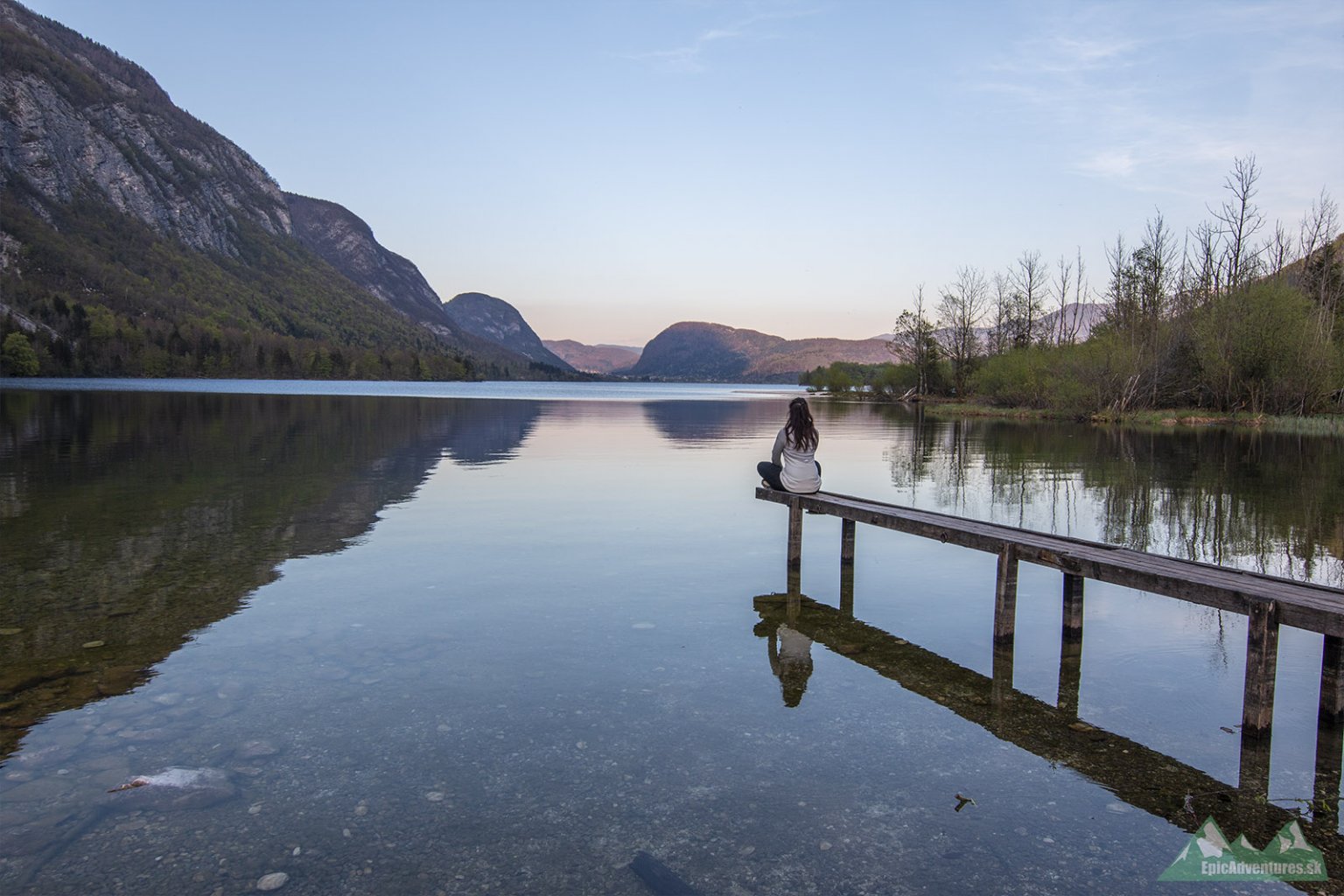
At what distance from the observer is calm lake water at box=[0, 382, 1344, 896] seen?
525 centimetres

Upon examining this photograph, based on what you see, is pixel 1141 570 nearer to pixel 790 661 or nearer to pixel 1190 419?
pixel 790 661

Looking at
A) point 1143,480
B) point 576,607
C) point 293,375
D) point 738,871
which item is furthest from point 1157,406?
point 293,375

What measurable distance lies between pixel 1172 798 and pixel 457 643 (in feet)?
22.9

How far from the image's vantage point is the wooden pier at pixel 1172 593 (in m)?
7.01

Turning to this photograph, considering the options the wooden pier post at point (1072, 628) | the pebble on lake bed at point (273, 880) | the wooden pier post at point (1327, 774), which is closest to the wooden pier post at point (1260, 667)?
the wooden pier post at point (1327, 774)

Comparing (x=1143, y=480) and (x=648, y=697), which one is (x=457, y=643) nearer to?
(x=648, y=697)

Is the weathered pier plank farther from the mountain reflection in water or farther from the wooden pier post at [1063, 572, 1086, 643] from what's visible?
Answer: the mountain reflection in water

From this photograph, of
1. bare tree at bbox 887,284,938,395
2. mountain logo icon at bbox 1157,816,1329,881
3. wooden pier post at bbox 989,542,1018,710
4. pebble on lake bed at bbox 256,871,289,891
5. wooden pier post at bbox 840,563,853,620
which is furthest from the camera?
bare tree at bbox 887,284,938,395

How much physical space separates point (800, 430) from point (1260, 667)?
21.7 feet

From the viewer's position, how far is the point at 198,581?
39.8 ft

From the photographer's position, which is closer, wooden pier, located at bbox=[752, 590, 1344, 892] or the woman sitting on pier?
wooden pier, located at bbox=[752, 590, 1344, 892]

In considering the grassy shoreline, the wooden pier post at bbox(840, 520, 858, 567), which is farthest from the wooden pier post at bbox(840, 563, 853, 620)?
the grassy shoreline

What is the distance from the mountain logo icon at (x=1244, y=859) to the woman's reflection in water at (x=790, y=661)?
3342 millimetres

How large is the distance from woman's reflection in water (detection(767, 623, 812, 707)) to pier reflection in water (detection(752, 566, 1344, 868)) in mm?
14
